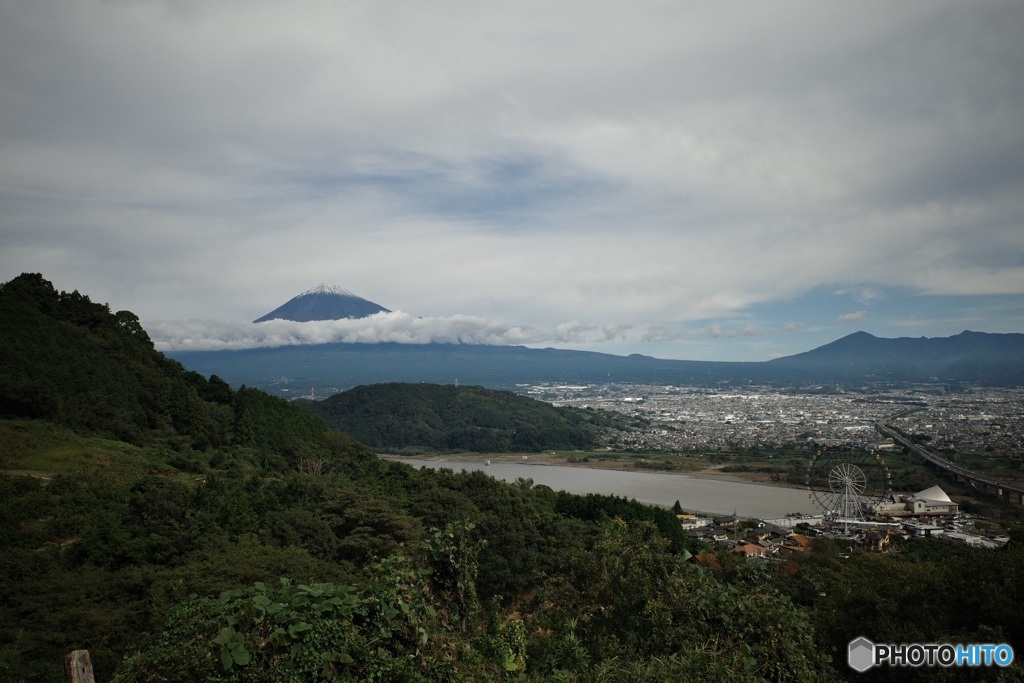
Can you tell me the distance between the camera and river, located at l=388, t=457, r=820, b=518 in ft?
76.8

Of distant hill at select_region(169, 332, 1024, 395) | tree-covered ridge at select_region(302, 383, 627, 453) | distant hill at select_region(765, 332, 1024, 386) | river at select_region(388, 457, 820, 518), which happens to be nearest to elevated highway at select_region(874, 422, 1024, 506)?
river at select_region(388, 457, 820, 518)

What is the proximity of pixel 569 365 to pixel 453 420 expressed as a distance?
9878cm

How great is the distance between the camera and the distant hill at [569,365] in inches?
3836

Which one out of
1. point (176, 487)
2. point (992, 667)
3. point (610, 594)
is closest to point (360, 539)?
point (176, 487)

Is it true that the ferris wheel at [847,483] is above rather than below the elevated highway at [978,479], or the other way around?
below

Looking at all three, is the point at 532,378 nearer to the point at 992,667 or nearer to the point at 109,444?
the point at 109,444

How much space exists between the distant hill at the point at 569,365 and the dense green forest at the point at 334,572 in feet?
234

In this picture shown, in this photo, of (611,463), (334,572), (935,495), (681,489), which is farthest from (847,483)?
(611,463)

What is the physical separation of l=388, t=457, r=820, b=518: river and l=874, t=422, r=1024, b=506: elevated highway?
5798mm

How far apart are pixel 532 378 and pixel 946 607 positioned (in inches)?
4677

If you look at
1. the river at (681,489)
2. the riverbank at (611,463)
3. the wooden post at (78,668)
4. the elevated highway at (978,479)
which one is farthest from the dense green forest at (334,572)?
the riverbank at (611,463)

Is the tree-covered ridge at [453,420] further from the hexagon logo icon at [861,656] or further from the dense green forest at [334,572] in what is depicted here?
the hexagon logo icon at [861,656]

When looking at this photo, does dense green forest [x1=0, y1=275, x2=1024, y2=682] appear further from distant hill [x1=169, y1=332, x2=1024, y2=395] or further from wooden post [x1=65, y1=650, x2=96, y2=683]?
distant hill [x1=169, y1=332, x2=1024, y2=395]

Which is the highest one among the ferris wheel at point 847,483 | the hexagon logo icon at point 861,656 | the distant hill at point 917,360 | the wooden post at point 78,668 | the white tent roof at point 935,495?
the distant hill at point 917,360
